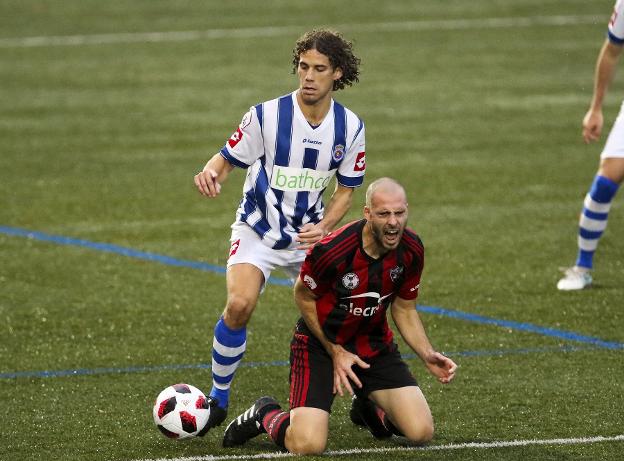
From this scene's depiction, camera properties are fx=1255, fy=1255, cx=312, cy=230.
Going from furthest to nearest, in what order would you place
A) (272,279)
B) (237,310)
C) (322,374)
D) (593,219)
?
(272,279), (593,219), (237,310), (322,374)

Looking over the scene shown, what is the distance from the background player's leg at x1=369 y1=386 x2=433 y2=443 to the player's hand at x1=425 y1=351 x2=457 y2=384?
1.08 ft

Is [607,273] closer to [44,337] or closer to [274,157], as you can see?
[274,157]

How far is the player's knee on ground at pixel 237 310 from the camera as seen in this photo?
271 inches

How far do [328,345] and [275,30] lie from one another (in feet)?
48.1

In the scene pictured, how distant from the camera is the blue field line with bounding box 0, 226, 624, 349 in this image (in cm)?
834

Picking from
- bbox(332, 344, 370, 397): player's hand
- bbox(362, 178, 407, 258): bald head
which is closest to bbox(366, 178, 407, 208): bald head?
bbox(362, 178, 407, 258): bald head

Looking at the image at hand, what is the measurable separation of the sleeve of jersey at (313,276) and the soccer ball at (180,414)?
0.88 meters

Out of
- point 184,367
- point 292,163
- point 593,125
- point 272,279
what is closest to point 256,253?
point 292,163

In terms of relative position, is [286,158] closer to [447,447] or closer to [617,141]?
[447,447]

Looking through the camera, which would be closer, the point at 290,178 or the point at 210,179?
the point at 210,179

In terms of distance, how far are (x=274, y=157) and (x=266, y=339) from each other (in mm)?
1717

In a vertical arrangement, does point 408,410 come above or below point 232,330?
below

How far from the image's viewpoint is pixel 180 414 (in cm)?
652

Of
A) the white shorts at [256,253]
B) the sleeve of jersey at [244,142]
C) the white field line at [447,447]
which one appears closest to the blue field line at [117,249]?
the white shorts at [256,253]
